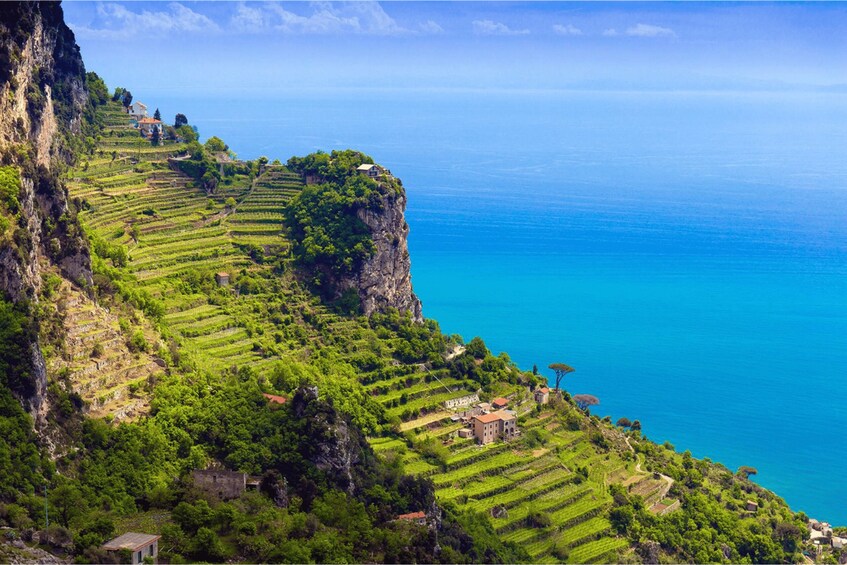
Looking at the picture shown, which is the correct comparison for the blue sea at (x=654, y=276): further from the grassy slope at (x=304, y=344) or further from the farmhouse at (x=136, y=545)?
the farmhouse at (x=136, y=545)

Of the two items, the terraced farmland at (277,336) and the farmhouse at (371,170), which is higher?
the farmhouse at (371,170)

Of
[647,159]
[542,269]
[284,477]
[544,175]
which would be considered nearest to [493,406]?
[284,477]

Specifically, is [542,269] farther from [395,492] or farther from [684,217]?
[395,492]

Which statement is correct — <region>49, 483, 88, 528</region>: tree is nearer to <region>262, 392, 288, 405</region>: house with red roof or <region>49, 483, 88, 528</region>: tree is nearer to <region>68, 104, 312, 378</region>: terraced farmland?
<region>262, 392, 288, 405</region>: house with red roof

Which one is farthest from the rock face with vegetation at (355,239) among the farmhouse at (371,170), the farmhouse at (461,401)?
the farmhouse at (461,401)

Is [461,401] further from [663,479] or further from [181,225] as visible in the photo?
[181,225]
